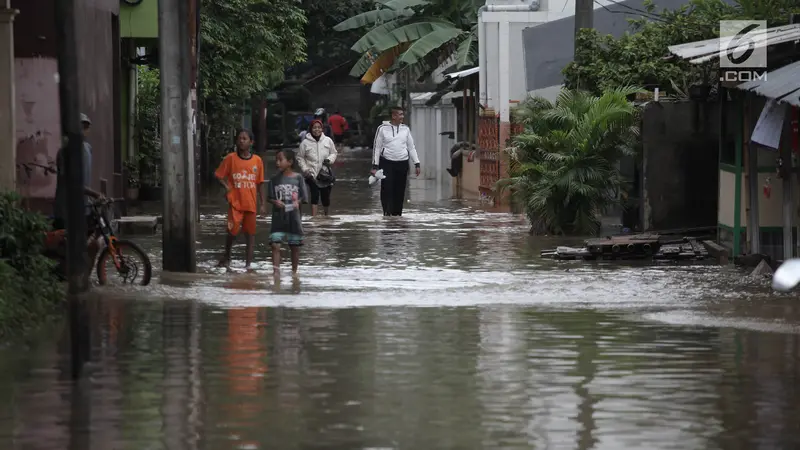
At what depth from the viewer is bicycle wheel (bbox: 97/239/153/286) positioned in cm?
1498

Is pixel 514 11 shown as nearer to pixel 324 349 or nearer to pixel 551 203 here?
pixel 551 203

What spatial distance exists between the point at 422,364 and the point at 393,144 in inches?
616

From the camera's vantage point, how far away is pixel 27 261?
493 inches

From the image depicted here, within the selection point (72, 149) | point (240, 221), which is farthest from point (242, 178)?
point (72, 149)

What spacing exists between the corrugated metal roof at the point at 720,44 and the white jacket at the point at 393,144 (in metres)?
8.25

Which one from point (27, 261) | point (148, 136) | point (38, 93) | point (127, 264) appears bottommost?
point (127, 264)

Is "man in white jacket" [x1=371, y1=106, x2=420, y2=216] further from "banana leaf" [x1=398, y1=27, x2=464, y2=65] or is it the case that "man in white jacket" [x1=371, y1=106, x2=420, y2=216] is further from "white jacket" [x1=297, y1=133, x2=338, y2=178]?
"banana leaf" [x1=398, y1=27, x2=464, y2=65]

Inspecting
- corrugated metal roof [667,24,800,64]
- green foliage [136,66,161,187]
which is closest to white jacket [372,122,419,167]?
green foliage [136,66,161,187]

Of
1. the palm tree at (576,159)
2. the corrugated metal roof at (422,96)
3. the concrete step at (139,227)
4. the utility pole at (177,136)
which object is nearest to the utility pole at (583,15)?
the palm tree at (576,159)

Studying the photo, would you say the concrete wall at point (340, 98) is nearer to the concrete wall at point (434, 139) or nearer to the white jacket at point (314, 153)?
the concrete wall at point (434, 139)

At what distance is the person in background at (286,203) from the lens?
54.7ft

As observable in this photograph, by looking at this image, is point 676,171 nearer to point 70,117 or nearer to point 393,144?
point 393,144

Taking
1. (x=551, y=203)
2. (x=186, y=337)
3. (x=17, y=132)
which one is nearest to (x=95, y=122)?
(x=17, y=132)

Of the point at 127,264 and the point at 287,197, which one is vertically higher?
the point at 287,197
